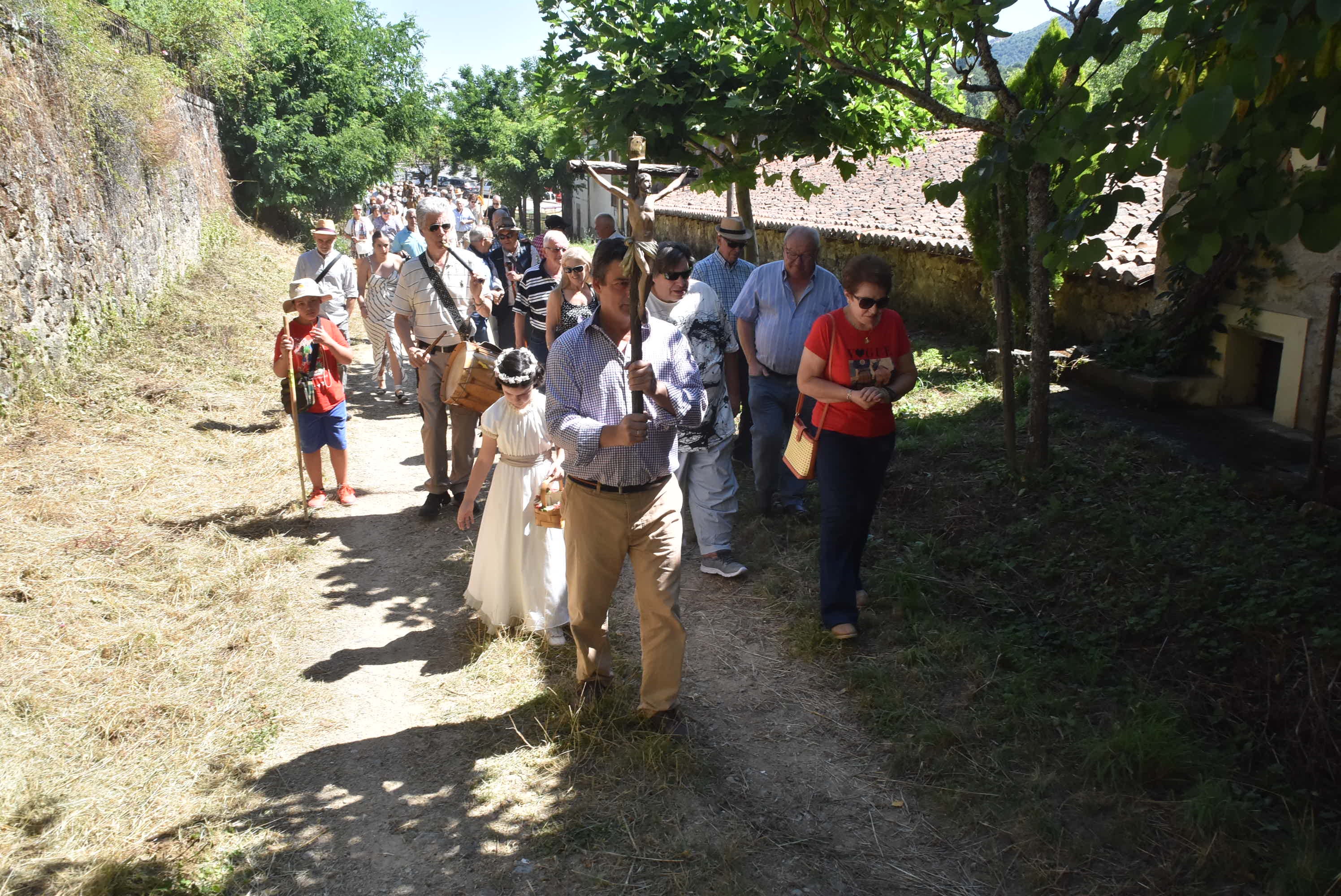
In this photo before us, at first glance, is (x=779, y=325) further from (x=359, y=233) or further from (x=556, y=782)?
(x=359, y=233)

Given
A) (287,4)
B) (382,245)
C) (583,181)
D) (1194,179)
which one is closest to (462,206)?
(287,4)

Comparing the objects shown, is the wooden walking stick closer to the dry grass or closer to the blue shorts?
the blue shorts

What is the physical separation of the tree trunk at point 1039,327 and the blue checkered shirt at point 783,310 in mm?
1160

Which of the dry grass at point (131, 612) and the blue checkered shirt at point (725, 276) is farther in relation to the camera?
the blue checkered shirt at point (725, 276)

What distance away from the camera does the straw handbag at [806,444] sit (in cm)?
462

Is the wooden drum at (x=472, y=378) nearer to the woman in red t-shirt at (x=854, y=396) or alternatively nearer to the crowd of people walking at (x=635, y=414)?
the crowd of people walking at (x=635, y=414)

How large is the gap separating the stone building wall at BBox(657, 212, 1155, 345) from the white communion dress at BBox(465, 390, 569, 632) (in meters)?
3.04

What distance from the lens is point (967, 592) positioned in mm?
5176

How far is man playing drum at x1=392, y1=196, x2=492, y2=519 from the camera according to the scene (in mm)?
6723

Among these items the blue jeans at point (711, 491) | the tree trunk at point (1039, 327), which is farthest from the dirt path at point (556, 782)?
the tree trunk at point (1039, 327)

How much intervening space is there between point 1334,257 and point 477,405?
5.51 metres

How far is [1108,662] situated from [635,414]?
2.50m

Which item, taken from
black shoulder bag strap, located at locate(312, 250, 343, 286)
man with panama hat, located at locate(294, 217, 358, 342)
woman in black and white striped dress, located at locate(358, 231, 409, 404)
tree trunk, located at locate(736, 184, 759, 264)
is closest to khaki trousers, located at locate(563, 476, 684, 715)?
tree trunk, located at locate(736, 184, 759, 264)

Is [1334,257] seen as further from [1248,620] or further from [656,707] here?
[656,707]
